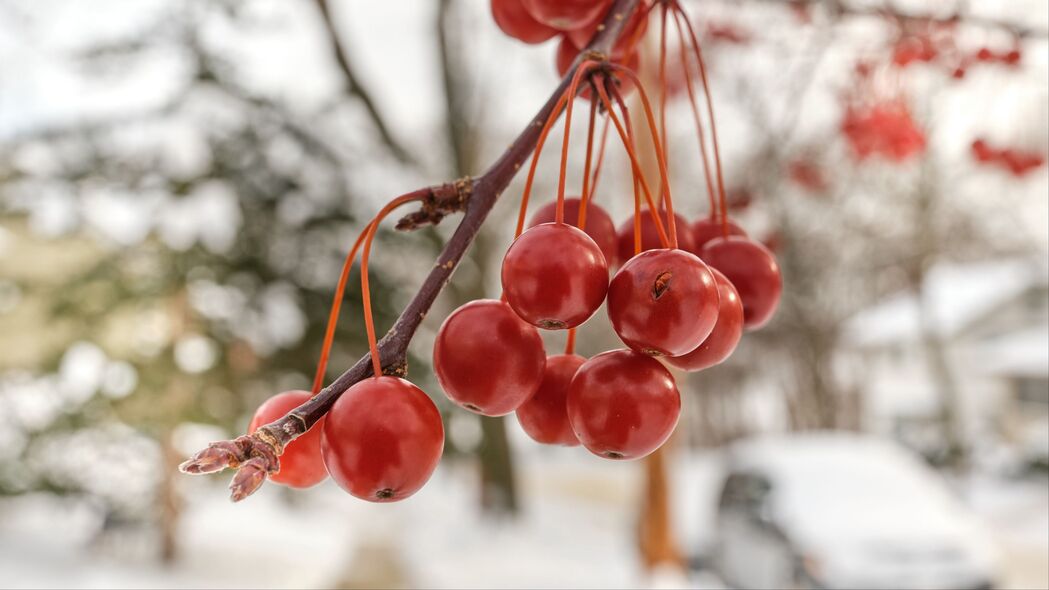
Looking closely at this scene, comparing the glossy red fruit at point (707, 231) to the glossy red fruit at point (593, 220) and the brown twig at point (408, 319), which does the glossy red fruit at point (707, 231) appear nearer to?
the glossy red fruit at point (593, 220)

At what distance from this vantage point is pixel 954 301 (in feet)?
95.2

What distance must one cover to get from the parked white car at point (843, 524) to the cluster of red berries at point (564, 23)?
6.89 m

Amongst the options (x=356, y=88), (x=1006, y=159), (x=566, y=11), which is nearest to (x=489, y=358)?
(x=566, y=11)

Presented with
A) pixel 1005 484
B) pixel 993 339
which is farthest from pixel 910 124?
pixel 993 339

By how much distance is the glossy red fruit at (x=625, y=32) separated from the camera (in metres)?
0.96

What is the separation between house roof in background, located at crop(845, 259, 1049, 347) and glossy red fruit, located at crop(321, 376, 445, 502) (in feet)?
89.7

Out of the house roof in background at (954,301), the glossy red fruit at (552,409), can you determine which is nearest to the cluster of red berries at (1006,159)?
the glossy red fruit at (552,409)

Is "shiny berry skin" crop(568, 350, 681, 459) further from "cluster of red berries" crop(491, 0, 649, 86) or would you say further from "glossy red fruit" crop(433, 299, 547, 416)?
"cluster of red berries" crop(491, 0, 649, 86)

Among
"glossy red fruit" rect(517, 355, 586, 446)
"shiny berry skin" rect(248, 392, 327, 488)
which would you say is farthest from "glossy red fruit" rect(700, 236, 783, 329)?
"shiny berry skin" rect(248, 392, 327, 488)

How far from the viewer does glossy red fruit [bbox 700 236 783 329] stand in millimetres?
891

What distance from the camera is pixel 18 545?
8.42m

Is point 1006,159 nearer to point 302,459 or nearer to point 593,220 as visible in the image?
point 593,220

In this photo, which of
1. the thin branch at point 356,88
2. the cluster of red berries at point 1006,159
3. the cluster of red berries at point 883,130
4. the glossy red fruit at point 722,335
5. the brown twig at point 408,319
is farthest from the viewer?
the thin branch at point 356,88

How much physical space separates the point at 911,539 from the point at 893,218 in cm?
1203
